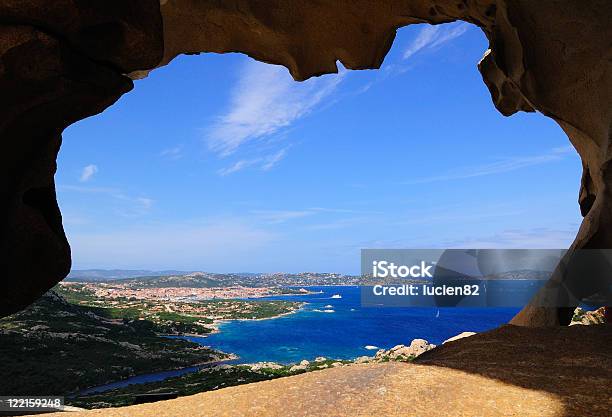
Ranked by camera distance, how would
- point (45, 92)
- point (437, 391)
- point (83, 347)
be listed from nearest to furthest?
point (437, 391)
point (45, 92)
point (83, 347)

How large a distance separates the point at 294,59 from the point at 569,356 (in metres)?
9.28

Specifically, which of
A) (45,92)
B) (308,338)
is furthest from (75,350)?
(308,338)

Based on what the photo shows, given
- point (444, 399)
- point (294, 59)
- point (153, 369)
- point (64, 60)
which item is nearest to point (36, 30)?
point (64, 60)

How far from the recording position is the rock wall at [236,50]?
16.3 ft

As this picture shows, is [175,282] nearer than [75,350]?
No

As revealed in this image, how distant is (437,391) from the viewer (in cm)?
424

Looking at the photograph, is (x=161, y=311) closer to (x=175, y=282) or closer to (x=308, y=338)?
(x=308, y=338)

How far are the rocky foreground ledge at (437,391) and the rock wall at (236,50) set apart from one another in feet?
9.62

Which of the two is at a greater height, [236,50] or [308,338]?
[236,50]

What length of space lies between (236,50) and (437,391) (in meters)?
10.4

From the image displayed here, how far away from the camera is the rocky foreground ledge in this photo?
3.85 meters

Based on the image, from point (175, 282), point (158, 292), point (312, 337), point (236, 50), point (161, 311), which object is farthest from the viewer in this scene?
point (175, 282)

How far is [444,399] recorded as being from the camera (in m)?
4.05

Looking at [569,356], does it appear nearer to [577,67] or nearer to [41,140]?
[577,67]
